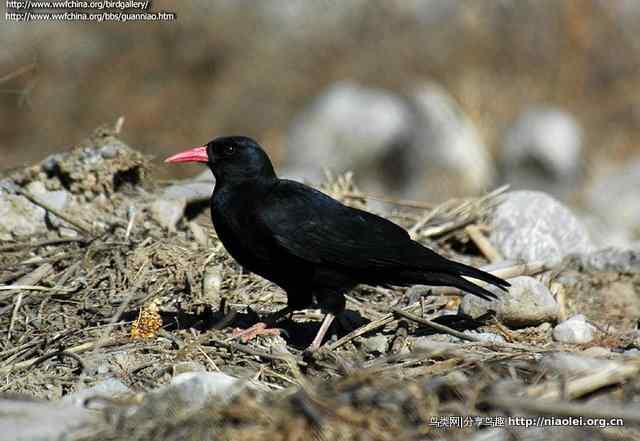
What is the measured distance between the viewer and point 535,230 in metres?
7.22

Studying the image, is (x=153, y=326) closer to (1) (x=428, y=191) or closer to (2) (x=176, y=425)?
(2) (x=176, y=425)

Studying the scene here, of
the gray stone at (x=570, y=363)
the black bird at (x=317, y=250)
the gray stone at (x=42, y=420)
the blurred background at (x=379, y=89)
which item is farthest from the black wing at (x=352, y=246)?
the blurred background at (x=379, y=89)

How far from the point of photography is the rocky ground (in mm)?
3580

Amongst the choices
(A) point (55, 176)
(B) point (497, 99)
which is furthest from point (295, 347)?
(B) point (497, 99)

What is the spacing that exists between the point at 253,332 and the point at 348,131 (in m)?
10.1

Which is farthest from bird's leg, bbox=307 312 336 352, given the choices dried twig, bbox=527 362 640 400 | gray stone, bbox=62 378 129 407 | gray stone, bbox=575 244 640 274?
gray stone, bbox=575 244 640 274

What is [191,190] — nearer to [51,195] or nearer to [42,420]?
[51,195]

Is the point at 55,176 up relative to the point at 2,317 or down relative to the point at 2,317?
up

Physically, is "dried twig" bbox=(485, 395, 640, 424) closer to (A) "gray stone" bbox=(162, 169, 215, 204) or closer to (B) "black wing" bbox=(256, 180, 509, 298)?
(B) "black wing" bbox=(256, 180, 509, 298)

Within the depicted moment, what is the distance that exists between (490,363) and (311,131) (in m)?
10.7

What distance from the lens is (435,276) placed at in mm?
5258

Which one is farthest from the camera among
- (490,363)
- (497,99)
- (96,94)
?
(497,99)

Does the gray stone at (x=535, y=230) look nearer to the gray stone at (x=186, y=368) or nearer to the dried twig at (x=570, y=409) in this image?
the gray stone at (x=186, y=368)

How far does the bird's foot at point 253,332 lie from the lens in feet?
17.2
